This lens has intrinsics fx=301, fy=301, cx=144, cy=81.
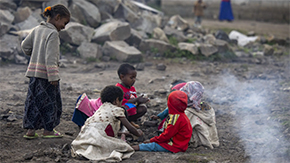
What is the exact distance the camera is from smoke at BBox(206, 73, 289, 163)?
149 inches

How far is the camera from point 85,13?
1030 centimetres

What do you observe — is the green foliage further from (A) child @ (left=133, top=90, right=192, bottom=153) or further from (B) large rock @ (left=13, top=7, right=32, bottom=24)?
(A) child @ (left=133, top=90, right=192, bottom=153)

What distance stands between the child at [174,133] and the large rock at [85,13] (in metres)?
7.34

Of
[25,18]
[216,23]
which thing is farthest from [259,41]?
[25,18]

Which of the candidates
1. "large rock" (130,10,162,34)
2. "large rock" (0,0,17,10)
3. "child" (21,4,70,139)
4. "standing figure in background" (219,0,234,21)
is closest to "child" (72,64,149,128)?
"child" (21,4,70,139)

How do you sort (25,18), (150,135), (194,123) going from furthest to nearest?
1. (25,18)
2. (150,135)
3. (194,123)

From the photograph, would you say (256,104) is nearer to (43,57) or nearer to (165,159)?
(165,159)

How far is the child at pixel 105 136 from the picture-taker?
129 inches

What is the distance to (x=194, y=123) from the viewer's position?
4039mm

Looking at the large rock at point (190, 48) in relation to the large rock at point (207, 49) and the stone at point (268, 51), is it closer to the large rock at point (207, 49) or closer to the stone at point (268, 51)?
the large rock at point (207, 49)

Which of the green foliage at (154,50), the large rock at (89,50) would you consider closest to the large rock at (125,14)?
the green foliage at (154,50)

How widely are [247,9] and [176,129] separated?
14671 mm

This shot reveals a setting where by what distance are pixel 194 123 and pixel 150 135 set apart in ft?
2.25

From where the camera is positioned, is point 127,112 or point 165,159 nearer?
point 165,159
